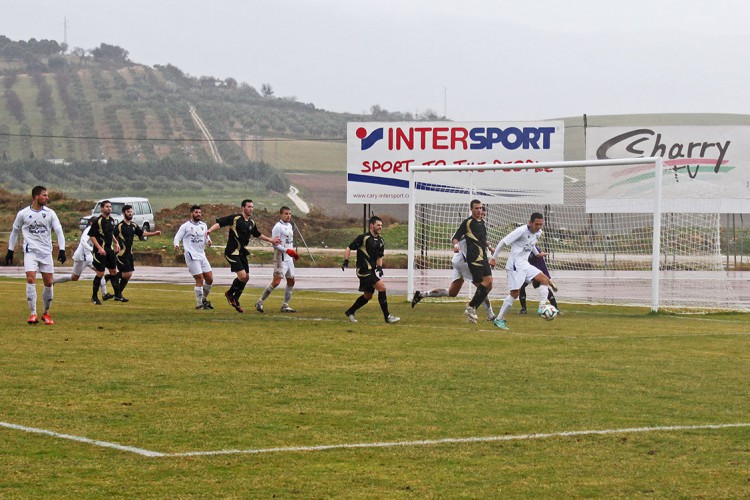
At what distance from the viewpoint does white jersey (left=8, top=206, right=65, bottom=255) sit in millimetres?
17875

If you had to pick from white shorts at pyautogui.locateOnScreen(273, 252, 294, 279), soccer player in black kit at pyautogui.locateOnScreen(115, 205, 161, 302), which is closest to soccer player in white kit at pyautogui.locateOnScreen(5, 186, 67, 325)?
white shorts at pyautogui.locateOnScreen(273, 252, 294, 279)

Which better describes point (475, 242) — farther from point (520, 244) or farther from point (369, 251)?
point (369, 251)

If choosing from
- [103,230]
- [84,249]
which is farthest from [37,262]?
[84,249]

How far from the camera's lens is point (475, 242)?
65.1 ft

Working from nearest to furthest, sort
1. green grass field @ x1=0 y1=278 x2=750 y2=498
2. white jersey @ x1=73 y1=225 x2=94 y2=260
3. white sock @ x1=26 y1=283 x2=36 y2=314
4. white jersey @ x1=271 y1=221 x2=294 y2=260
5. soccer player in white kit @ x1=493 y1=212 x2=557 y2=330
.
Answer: green grass field @ x1=0 y1=278 x2=750 y2=498 → white sock @ x1=26 y1=283 x2=36 y2=314 → soccer player in white kit @ x1=493 y1=212 x2=557 y2=330 → white jersey @ x1=271 y1=221 x2=294 y2=260 → white jersey @ x1=73 y1=225 x2=94 y2=260

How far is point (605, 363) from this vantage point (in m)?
14.4

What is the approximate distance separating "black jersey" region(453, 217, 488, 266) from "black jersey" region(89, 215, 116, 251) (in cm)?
853

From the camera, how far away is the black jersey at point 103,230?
24.2 m

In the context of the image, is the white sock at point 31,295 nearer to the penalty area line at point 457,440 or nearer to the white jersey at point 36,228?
the white jersey at point 36,228

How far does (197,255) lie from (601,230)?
1414cm

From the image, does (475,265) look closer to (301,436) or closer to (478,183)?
(301,436)

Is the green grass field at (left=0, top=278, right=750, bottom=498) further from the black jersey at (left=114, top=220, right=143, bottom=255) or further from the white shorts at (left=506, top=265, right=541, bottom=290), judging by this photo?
the black jersey at (left=114, top=220, right=143, bottom=255)

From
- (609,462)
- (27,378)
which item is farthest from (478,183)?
(609,462)

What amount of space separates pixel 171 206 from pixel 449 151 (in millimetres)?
43092
